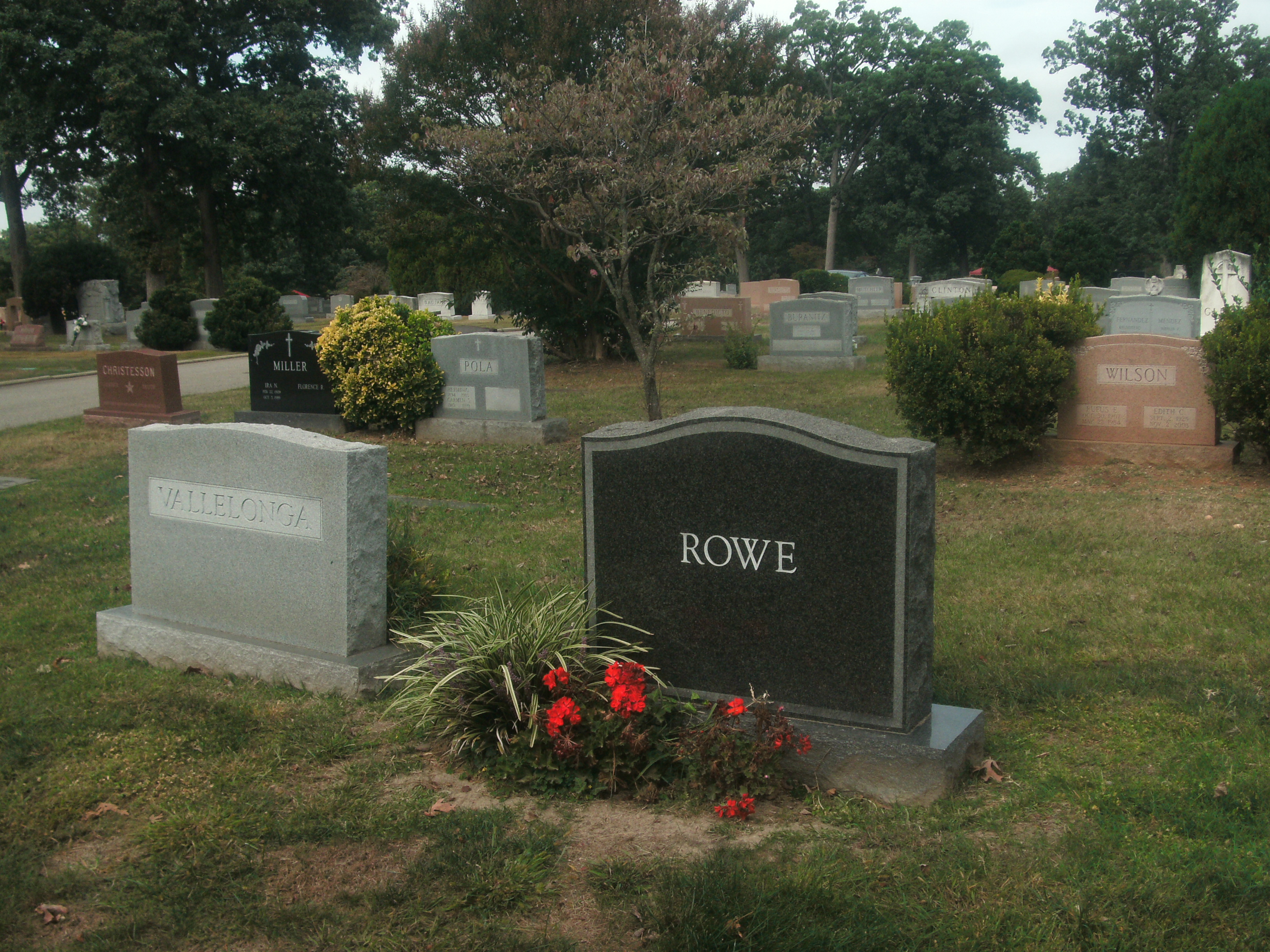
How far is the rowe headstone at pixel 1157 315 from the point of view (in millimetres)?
16953

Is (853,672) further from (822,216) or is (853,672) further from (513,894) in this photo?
(822,216)

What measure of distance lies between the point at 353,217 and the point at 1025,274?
22.2 m

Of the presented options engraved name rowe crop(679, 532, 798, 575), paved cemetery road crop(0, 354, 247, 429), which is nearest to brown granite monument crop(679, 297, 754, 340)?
paved cemetery road crop(0, 354, 247, 429)

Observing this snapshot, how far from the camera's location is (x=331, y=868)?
3330 mm

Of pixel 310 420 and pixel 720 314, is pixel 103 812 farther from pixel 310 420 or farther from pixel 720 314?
pixel 720 314

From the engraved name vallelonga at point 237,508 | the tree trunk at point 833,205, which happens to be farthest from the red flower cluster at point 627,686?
the tree trunk at point 833,205

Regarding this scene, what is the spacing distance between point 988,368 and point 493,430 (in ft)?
19.5

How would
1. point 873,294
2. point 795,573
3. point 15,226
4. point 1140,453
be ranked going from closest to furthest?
point 795,573
point 1140,453
point 873,294
point 15,226

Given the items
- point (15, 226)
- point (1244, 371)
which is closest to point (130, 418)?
point (1244, 371)

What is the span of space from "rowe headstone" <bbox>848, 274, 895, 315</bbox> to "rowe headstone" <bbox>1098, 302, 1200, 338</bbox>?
17.2 m

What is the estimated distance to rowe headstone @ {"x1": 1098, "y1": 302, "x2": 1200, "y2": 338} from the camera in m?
17.0

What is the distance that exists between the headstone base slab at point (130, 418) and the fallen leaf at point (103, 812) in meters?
11.0

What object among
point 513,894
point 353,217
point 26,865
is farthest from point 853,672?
point 353,217

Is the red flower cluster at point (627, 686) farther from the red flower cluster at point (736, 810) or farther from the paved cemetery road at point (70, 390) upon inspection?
the paved cemetery road at point (70, 390)
